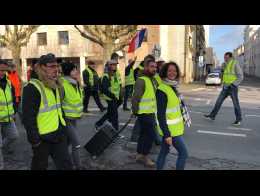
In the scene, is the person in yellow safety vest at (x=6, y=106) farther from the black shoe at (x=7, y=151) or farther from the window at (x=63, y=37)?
→ the window at (x=63, y=37)

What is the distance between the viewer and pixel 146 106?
16.0ft

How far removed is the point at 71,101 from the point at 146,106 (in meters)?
1.26

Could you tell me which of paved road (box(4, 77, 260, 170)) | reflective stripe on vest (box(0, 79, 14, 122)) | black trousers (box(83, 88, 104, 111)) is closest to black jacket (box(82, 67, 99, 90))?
black trousers (box(83, 88, 104, 111))

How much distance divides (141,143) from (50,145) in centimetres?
198

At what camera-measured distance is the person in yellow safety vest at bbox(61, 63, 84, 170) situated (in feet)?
14.3

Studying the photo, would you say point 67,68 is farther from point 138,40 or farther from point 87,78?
point 138,40

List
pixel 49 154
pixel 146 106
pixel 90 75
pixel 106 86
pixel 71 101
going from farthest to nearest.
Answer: pixel 90 75 → pixel 106 86 → pixel 146 106 → pixel 71 101 → pixel 49 154

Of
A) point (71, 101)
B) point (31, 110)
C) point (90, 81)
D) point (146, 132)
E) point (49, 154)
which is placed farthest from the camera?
point (90, 81)

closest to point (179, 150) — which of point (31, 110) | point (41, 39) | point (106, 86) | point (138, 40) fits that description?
point (31, 110)

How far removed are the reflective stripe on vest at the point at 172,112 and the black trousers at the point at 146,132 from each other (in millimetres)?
1035

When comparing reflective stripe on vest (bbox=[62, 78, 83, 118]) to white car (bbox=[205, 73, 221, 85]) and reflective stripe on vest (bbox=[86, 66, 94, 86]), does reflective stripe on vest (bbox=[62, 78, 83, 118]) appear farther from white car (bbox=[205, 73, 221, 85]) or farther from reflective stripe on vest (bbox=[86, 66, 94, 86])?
white car (bbox=[205, 73, 221, 85])

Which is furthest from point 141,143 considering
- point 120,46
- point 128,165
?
point 120,46

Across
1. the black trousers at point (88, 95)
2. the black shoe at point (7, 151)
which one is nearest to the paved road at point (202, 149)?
the black shoe at point (7, 151)
